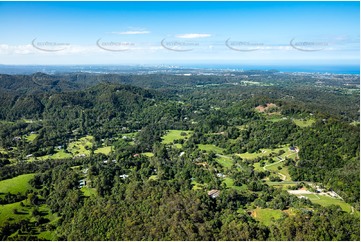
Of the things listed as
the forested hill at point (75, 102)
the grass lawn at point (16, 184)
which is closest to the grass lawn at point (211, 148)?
the grass lawn at point (16, 184)

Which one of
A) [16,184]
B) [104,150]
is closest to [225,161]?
[104,150]

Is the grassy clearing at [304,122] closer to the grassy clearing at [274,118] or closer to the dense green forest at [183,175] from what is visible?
the dense green forest at [183,175]

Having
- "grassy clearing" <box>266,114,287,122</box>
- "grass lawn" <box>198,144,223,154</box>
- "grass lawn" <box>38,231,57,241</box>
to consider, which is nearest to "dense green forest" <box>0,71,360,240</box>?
"grass lawn" <box>38,231,57,241</box>

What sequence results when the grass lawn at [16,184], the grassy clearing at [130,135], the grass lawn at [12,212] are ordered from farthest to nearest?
the grassy clearing at [130,135] < the grass lawn at [16,184] < the grass lawn at [12,212]

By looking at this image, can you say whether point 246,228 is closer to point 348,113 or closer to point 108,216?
point 108,216

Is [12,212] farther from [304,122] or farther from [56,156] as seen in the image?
[304,122]
